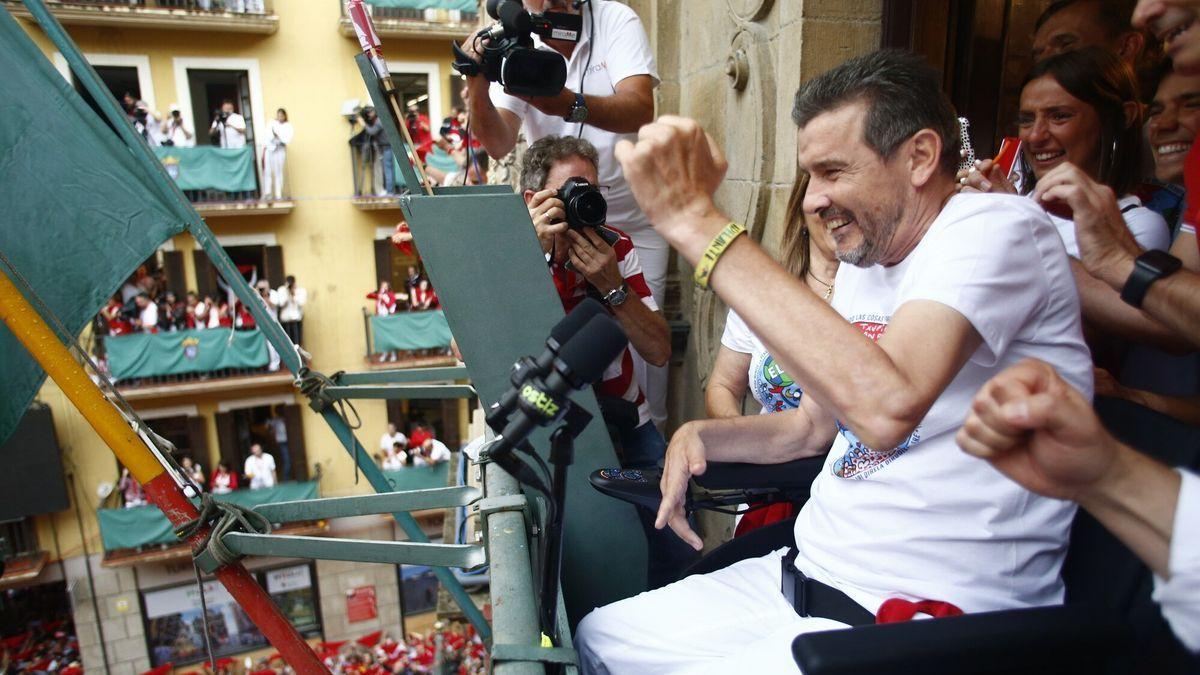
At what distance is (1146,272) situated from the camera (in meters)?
1.52

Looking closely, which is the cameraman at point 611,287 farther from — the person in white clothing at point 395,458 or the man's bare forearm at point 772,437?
the person in white clothing at point 395,458

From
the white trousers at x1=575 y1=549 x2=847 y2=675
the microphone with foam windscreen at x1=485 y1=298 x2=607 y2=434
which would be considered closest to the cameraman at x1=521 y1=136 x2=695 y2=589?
the white trousers at x1=575 y1=549 x2=847 y2=675

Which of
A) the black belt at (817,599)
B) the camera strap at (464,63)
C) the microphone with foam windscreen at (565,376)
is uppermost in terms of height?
the camera strap at (464,63)

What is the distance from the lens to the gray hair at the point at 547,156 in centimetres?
275

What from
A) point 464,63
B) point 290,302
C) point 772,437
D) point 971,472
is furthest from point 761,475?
point 290,302

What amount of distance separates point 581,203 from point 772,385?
83cm

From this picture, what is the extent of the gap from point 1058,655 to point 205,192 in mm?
14673

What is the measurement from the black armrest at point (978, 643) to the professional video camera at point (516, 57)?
1.77 metres

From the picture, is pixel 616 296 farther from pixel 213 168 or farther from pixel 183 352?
pixel 183 352

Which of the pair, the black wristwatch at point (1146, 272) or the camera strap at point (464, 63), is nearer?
the black wristwatch at point (1146, 272)

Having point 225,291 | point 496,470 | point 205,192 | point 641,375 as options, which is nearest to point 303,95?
point 205,192

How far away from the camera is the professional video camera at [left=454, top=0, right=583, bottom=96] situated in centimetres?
227

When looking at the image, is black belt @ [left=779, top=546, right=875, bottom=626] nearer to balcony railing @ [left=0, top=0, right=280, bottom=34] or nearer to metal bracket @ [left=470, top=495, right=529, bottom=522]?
metal bracket @ [left=470, top=495, right=529, bottom=522]

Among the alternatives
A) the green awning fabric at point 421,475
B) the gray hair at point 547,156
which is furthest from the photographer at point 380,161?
the gray hair at point 547,156
